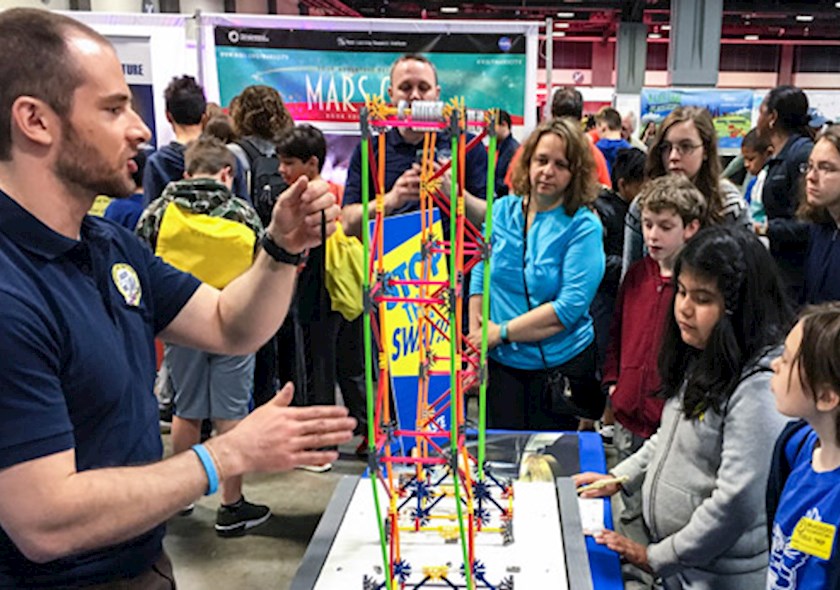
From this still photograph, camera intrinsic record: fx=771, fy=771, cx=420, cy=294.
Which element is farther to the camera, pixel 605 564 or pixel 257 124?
pixel 257 124

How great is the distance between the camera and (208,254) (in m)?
2.76

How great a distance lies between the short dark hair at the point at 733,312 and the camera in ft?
5.51

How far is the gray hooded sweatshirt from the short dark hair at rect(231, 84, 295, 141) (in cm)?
241

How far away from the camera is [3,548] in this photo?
1045 mm

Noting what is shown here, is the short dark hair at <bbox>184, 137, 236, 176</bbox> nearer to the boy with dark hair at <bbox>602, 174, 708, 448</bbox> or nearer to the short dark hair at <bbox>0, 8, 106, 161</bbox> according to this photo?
the boy with dark hair at <bbox>602, 174, 708, 448</bbox>

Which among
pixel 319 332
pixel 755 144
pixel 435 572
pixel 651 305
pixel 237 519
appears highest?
pixel 755 144

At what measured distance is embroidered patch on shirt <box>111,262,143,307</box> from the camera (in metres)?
1.20

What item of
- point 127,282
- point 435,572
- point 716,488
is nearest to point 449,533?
→ point 435,572

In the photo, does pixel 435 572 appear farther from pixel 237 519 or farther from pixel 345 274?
pixel 345 274

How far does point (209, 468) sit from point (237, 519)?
213 centimetres

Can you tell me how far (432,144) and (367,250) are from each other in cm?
33

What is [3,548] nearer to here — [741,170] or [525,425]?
[525,425]

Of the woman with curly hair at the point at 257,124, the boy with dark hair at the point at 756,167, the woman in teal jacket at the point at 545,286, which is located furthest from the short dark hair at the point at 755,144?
the woman with curly hair at the point at 257,124

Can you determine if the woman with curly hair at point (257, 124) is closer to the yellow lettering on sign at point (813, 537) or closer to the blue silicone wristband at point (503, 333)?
the blue silicone wristband at point (503, 333)
